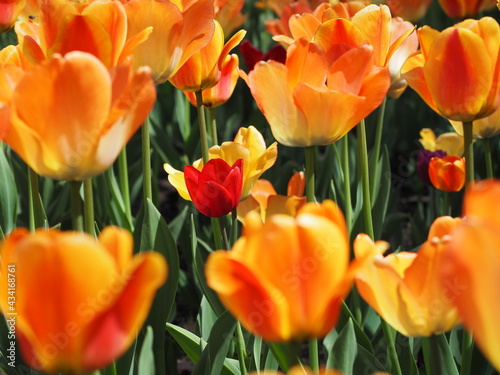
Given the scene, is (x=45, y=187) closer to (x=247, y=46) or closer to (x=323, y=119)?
(x=247, y=46)

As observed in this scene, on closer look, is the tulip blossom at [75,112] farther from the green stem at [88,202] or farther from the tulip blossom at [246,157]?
the tulip blossom at [246,157]

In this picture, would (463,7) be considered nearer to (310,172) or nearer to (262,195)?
(262,195)

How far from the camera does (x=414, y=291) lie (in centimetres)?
73

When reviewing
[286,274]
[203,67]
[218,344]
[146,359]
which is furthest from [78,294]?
[203,67]

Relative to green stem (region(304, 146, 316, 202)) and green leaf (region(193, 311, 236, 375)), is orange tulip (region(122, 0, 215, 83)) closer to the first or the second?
green stem (region(304, 146, 316, 202))

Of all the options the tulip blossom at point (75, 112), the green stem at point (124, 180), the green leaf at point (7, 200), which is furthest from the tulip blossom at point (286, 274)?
the green leaf at point (7, 200)

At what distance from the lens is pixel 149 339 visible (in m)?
0.85

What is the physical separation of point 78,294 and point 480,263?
0.27 metres

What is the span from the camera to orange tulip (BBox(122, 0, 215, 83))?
3.69ft

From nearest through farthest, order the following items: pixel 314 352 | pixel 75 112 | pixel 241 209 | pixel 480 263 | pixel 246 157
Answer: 1. pixel 480 263
2. pixel 75 112
3. pixel 314 352
4. pixel 246 157
5. pixel 241 209

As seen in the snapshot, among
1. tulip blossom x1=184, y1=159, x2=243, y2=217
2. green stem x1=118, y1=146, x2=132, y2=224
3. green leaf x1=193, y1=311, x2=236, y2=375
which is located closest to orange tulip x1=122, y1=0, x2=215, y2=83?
tulip blossom x1=184, y1=159, x2=243, y2=217

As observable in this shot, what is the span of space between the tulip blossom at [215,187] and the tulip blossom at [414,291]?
398 mm

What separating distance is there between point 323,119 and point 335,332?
0.52m

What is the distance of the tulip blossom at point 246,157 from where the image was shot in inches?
49.4
